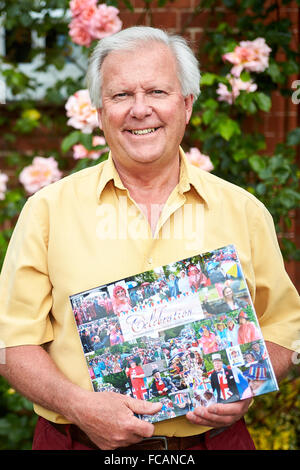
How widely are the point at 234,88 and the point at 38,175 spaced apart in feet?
3.40

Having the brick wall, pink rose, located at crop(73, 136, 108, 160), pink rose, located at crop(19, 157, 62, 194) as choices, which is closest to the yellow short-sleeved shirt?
pink rose, located at crop(73, 136, 108, 160)

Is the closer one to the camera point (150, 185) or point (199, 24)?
point (150, 185)

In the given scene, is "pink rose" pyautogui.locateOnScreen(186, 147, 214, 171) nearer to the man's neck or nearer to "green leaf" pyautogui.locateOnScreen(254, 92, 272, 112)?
"green leaf" pyautogui.locateOnScreen(254, 92, 272, 112)

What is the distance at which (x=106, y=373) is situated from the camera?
1733mm

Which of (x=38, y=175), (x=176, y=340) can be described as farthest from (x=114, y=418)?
(x=38, y=175)

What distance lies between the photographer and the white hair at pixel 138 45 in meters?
1.90

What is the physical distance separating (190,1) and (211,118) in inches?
36.3

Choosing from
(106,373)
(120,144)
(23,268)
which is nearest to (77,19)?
(120,144)

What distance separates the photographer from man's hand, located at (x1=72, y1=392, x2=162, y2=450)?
169 cm

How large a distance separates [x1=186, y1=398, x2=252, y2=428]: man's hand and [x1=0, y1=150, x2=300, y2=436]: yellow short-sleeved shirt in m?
0.13

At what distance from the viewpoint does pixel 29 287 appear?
186 centimetres

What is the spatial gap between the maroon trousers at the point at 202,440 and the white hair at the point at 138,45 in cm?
106

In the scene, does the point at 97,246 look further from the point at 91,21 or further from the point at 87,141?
the point at 91,21
